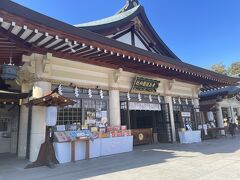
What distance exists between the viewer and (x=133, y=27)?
12.4 meters

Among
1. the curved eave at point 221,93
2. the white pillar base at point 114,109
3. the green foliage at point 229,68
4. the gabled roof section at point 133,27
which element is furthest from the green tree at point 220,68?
the white pillar base at point 114,109

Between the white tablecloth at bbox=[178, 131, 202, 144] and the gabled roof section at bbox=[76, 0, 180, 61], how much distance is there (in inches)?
198

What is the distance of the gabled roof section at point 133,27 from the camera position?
11.0 metres

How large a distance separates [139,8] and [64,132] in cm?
817

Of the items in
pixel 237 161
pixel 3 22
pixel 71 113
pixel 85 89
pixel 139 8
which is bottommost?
pixel 237 161

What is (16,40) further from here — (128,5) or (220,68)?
(220,68)

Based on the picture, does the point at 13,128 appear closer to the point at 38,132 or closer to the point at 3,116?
the point at 3,116

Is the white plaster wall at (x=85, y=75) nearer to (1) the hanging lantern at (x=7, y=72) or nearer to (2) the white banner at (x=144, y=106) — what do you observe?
(2) the white banner at (x=144, y=106)

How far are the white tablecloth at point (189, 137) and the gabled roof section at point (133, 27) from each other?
5.04m

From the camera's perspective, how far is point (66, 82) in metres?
8.57

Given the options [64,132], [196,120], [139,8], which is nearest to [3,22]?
[64,132]

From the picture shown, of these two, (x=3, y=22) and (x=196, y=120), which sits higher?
(x=3, y=22)

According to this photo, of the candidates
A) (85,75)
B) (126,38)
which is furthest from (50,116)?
(126,38)

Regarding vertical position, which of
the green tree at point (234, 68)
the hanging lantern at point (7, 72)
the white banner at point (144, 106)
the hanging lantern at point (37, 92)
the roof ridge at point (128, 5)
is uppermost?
the green tree at point (234, 68)
